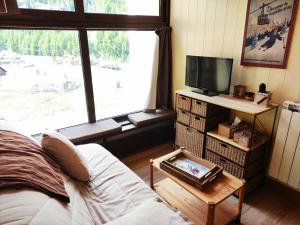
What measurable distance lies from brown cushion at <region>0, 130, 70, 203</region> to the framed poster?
204 cm

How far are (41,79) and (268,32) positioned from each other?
2349 millimetres

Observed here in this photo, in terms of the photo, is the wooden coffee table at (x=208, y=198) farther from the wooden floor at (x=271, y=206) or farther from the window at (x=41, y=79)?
the window at (x=41, y=79)

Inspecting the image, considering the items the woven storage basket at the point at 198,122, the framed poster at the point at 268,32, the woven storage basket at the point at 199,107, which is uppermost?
the framed poster at the point at 268,32

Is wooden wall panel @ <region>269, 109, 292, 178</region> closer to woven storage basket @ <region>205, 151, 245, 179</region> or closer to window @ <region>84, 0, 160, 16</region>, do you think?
woven storage basket @ <region>205, 151, 245, 179</region>

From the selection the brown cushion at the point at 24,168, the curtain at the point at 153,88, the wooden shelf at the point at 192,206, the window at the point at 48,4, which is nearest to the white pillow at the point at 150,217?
the brown cushion at the point at 24,168

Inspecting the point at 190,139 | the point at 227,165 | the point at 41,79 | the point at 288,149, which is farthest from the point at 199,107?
the point at 41,79

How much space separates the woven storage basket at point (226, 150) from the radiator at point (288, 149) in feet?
1.17

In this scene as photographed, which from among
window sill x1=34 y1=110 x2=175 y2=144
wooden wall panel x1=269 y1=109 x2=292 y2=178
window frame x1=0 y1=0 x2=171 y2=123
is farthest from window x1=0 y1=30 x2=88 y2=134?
wooden wall panel x1=269 y1=109 x2=292 y2=178

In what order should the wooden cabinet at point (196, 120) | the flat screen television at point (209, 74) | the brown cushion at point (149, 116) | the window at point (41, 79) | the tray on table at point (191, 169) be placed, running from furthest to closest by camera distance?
the brown cushion at point (149, 116)
the wooden cabinet at point (196, 120)
the flat screen television at point (209, 74)
the window at point (41, 79)
the tray on table at point (191, 169)

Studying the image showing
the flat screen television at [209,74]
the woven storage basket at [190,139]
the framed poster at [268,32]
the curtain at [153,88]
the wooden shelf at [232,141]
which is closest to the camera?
the framed poster at [268,32]

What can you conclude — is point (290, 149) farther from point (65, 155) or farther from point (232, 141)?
point (65, 155)

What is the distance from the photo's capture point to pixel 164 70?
121 inches

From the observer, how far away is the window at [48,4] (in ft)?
6.70

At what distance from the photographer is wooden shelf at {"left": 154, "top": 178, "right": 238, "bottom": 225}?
1768mm
